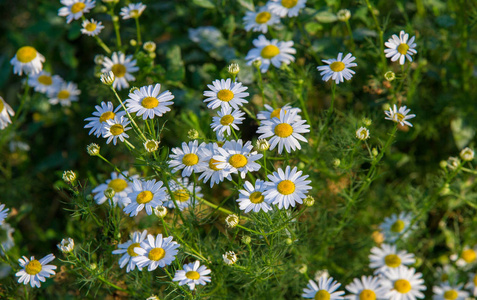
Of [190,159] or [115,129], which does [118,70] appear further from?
[190,159]

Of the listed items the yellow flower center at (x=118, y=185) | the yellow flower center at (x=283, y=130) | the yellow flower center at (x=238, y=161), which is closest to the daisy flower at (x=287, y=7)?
the yellow flower center at (x=283, y=130)

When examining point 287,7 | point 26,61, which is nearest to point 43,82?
point 26,61

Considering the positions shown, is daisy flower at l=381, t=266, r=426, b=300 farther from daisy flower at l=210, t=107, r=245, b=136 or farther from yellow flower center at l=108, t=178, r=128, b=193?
yellow flower center at l=108, t=178, r=128, b=193

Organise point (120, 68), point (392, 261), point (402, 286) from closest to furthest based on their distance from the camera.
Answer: point (402, 286), point (392, 261), point (120, 68)

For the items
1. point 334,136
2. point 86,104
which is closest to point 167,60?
point 86,104

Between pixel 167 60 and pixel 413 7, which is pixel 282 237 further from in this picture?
pixel 413 7

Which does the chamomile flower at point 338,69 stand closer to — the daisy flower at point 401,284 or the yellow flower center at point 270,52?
the yellow flower center at point 270,52

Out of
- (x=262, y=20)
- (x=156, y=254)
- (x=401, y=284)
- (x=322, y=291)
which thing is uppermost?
(x=262, y=20)
